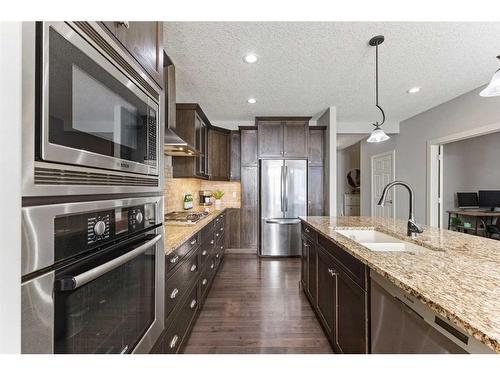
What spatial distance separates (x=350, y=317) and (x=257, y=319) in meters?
1.07

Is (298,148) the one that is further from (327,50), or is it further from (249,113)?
(327,50)

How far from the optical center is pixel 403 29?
1.98 metres

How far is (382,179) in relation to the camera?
18.3 ft

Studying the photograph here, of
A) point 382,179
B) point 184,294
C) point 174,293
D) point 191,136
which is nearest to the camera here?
point 174,293

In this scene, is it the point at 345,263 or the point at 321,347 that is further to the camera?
the point at 321,347

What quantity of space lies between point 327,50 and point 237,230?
327cm

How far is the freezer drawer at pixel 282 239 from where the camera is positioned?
4.23 m

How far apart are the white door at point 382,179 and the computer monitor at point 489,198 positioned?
1.73 metres

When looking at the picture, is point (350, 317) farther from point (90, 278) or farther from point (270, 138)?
point (270, 138)

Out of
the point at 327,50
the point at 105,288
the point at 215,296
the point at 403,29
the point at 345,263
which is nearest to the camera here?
the point at 105,288

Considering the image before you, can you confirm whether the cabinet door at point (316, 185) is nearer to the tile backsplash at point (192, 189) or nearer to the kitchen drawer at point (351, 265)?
the tile backsplash at point (192, 189)

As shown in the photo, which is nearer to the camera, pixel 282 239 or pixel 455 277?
pixel 455 277

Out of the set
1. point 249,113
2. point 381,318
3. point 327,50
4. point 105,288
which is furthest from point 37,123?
point 249,113

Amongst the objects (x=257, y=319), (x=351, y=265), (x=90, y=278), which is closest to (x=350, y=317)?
(x=351, y=265)
